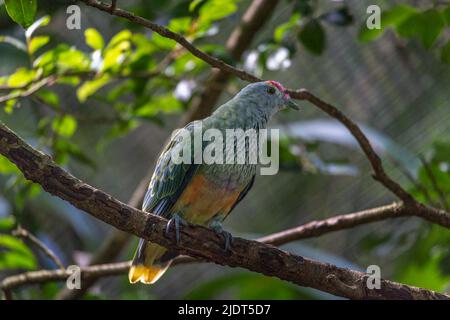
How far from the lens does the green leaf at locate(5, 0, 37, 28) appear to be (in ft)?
6.17

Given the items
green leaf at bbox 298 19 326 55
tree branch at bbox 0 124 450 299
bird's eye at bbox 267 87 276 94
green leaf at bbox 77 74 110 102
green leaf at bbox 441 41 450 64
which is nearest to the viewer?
tree branch at bbox 0 124 450 299

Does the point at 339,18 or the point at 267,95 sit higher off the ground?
the point at 339,18

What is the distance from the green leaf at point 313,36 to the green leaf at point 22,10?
145 centimetres

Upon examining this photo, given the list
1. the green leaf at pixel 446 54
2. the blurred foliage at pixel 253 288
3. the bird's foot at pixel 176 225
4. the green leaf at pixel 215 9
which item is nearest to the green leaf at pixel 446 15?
the green leaf at pixel 446 54

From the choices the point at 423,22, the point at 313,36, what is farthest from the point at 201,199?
the point at 423,22

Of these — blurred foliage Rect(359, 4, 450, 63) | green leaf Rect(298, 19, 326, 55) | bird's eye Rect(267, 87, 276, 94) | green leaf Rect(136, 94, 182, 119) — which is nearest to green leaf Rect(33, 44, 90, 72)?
green leaf Rect(136, 94, 182, 119)

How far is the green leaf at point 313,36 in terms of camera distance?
2.99m

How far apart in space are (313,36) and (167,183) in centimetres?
106

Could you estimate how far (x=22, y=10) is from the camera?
1893 mm

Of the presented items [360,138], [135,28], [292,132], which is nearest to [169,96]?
[135,28]

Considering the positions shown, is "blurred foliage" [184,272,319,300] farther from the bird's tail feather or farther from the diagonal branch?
the bird's tail feather

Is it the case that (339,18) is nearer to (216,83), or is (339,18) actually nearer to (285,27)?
(285,27)

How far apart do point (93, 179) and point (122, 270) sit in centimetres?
222

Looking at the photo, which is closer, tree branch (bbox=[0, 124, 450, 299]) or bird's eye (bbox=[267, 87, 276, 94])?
tree branch (bbox=[0, 124, 450, 299])
